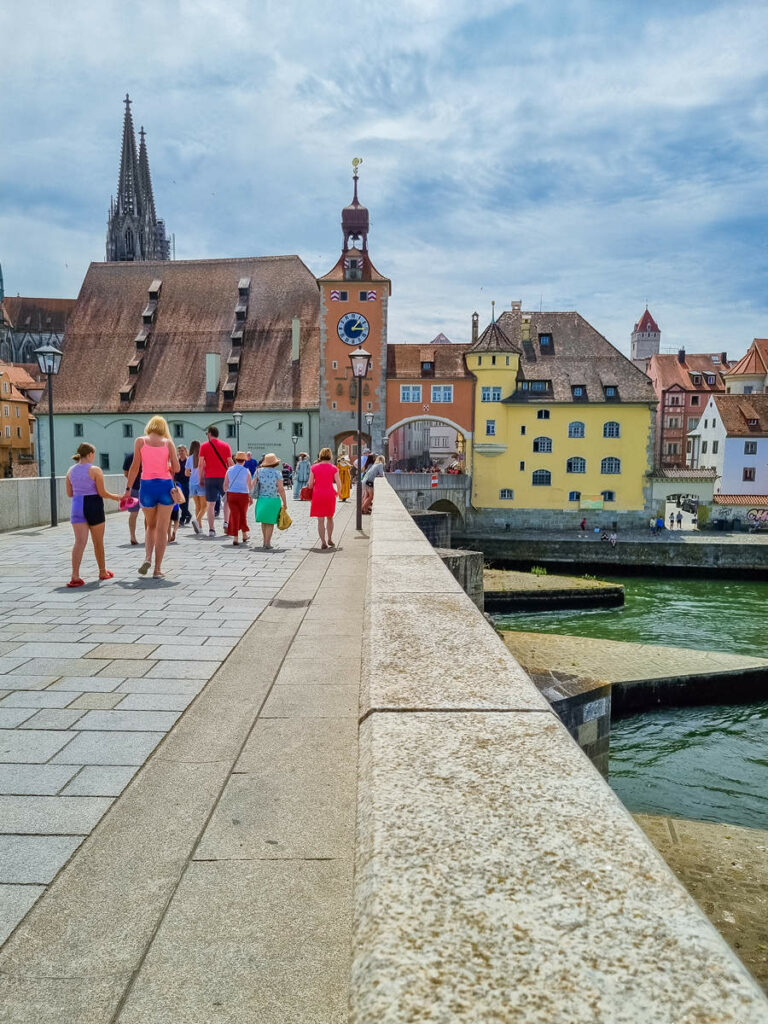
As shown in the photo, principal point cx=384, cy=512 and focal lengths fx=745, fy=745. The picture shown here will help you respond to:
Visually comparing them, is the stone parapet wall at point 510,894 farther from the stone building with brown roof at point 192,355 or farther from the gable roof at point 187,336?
the gable roof at point 187,336

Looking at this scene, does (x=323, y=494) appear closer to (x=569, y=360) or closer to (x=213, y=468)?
(x=213, y=468)

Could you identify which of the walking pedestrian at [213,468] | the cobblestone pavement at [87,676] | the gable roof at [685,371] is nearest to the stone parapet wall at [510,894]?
the cobblestone pavement at [87,676]

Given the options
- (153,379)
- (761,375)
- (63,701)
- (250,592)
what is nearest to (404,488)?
(153,379)

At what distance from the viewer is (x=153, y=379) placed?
4916 cm

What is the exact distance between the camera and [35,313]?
301 feet

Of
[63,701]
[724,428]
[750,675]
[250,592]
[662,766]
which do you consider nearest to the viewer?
[63,701]

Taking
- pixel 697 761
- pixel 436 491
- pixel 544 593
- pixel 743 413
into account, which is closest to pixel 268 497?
pixel 697 761

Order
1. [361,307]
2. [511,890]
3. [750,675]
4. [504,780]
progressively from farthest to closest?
1. [361,307]
2. [750,675]
3. [504,780]
4. [511,890]

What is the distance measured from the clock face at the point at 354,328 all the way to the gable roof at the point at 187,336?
3.78 meters

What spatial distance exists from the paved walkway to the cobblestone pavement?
1 centimetres

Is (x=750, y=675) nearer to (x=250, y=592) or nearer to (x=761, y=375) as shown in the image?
(x=250, y=592)

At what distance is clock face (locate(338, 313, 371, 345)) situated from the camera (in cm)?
4509

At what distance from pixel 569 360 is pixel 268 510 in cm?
3989

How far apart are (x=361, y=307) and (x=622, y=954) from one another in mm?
45743
